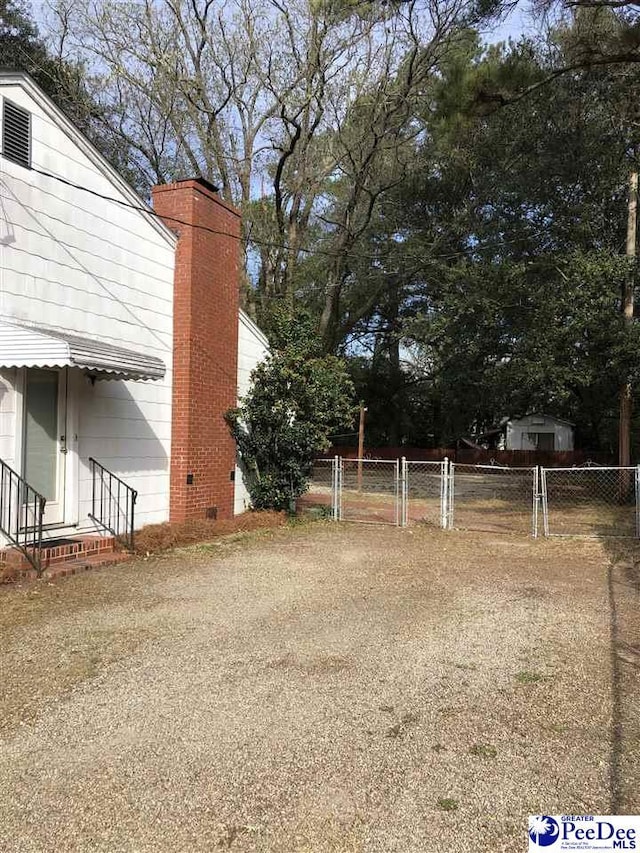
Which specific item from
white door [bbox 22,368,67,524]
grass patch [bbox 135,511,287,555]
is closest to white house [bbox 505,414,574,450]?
grass patch [bbox 135,511,287,555]

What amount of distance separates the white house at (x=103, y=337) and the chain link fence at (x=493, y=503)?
4.74m

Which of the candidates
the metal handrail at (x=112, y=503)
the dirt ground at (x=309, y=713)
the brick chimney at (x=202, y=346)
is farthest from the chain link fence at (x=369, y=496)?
the dirt ground at (x=309, y=713)

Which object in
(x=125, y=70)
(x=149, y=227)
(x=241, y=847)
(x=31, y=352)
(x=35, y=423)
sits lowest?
(x=241, y=847)

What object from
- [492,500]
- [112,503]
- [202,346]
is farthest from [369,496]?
[112,503]

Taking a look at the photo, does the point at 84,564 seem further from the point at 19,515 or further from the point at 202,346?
the point at 202,346

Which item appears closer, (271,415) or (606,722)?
(606,722)

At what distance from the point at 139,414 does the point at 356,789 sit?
7.31m

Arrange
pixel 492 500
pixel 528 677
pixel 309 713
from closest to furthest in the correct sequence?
pixel 309 713 → pixel 528 677 → pixel 492 500

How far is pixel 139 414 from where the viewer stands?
372 inches

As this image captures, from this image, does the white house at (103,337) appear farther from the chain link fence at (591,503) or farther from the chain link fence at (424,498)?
the chain link fence at (591,503)

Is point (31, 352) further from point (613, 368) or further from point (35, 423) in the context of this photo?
point (613, 368)

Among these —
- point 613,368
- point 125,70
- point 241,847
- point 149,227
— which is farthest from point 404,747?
point 125,70

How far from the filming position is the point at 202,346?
34.4ft

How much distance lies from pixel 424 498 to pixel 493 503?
7.16 feet
